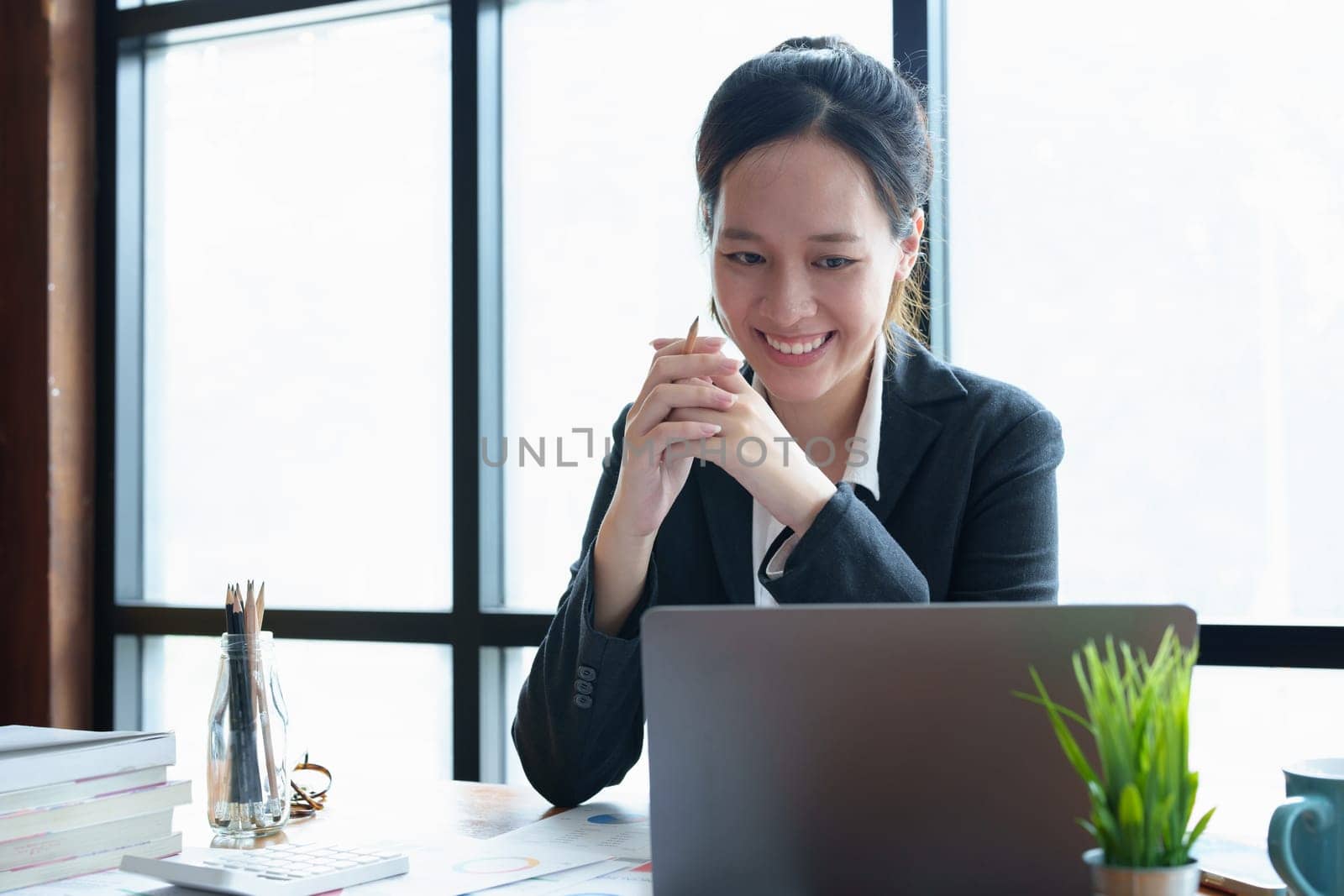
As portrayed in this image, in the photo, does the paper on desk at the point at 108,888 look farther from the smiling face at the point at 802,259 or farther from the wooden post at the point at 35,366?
the wooden post at the point at 35,366

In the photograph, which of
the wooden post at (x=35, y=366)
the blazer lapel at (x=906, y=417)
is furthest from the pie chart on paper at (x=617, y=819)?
the wooden post at (x=35, y=366)

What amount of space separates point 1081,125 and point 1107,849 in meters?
2.03

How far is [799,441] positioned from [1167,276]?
1.03 m

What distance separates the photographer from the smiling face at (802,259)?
1.43 meters

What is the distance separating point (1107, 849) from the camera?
22.8 inches

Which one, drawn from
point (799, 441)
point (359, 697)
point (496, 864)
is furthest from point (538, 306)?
point (496, 864)

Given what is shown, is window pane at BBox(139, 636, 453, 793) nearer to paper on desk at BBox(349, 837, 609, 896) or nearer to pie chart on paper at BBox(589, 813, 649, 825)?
pie chart on paper at BBox(589, 813, 649, 825)

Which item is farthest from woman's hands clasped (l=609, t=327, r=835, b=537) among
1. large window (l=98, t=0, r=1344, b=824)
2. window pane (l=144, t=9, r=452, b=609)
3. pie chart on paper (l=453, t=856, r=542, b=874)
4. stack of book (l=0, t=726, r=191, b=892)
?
window pane (l=144, t=9, r=452, b=609)

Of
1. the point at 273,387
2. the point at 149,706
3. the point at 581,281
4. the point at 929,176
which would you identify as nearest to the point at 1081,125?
the point at 929,176

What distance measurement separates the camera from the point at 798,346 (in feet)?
4.91

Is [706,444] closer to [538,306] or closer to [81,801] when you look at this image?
[81,801]

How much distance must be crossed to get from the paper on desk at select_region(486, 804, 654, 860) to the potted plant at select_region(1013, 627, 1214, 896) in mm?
525

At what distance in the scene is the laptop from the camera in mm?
716

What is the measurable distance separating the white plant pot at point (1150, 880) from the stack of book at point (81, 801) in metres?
0.83
